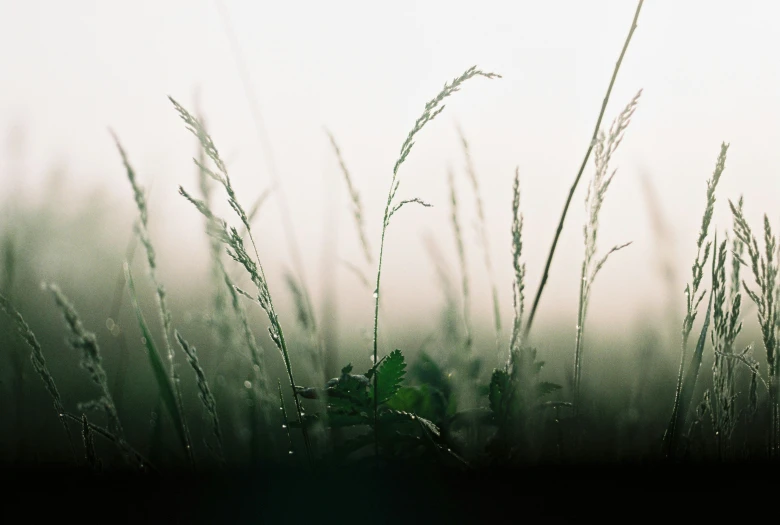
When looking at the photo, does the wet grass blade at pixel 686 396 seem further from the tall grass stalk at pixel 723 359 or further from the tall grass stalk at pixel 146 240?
the tall grass stalk at pixel 146 240

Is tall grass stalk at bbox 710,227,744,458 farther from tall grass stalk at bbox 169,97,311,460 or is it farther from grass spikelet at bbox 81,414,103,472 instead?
grass spikelet at bbox 81,414,103,472

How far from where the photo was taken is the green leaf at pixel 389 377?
1.28 meters

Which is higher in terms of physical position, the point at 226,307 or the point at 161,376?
the point at 226,307

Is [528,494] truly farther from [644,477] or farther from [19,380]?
[19,380]

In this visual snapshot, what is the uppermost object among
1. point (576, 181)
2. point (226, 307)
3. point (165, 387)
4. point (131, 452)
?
point (576, 181)

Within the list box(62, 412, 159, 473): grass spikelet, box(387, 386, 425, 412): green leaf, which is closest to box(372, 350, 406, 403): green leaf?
box(387, 386, 425, 412): green leaf

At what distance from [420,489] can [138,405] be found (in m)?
1.40

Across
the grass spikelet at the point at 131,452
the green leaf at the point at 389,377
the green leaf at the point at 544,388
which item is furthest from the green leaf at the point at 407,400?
the grass spikelet at the point at 131,452

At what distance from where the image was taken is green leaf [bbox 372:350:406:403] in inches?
50.5

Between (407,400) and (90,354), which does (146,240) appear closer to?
(90,354)

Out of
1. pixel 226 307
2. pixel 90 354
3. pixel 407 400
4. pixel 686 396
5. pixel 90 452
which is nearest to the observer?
pixel 90 452

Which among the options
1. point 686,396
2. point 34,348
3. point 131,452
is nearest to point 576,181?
point 686,396

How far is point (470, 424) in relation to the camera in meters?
1.35

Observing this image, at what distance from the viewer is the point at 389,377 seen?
1.29 metres
